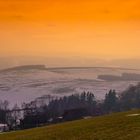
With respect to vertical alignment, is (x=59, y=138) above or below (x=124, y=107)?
above

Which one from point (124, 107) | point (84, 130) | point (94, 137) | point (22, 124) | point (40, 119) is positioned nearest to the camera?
point (94, 137)

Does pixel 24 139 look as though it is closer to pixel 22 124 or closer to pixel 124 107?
pixel 22 124

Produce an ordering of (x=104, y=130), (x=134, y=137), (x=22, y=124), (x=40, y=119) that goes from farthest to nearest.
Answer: (x=40, y=119), (x=22, y=124), (x=104, y=130), (x=134, y=137)

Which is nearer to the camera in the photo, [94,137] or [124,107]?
[94,137]

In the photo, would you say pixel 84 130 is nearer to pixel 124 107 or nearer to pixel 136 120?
pixel 136 120

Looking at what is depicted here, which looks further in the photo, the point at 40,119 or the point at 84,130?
the point at 40,119

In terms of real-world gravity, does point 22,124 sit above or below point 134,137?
below

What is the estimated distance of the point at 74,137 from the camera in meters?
33.1

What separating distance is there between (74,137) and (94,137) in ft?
7.75

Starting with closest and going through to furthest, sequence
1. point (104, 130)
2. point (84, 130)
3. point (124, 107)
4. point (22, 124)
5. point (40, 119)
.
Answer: point (104, 130)
point (84, 130)
point (22, 124)
point (40, 119)
point (124, 107)

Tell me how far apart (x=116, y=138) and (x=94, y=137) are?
2518 millimetres

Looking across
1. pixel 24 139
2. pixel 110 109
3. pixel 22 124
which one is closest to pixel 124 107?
pixel 110 109

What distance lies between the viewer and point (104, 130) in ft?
110

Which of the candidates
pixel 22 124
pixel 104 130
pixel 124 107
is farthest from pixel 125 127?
pixel 124 107
